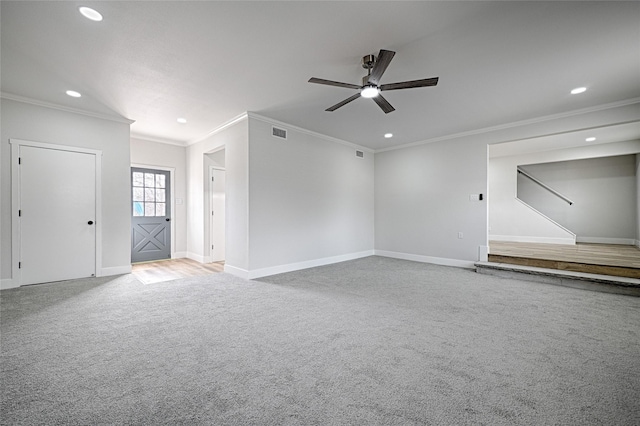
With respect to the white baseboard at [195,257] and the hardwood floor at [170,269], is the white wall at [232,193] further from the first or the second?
the hardwood floor at [170,269]

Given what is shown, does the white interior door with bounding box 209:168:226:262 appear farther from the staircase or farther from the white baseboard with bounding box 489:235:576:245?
the white baseboard with bounding box 489:235:576:245

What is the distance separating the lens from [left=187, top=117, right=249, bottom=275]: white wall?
472cm

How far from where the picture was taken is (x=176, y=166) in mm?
6648

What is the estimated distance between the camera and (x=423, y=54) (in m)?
2.86

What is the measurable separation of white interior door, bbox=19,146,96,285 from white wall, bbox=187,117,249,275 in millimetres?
1962

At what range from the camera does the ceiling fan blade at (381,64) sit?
2393 millimetres

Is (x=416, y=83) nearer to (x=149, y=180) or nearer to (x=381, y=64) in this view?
(x=381, y=64)

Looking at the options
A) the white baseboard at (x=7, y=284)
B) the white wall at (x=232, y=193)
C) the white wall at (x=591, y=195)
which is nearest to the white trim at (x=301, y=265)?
the white wall at (x=232, y=193)

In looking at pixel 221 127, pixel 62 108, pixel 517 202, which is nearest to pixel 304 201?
pixel 221 127

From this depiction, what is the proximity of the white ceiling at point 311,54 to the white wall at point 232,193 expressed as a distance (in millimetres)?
653

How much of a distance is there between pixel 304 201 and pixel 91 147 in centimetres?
389

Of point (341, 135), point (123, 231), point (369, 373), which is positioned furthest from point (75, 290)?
point (341, 135)

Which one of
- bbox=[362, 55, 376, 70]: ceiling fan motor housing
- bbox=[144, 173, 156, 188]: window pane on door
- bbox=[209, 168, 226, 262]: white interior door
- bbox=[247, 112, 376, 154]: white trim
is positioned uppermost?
bbox=[247, 112, 376, 154]: white trim

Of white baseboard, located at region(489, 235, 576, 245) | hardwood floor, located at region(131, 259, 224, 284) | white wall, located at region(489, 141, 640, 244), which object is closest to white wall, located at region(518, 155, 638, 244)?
white wall, located at region(489, 141, 640, 244)
